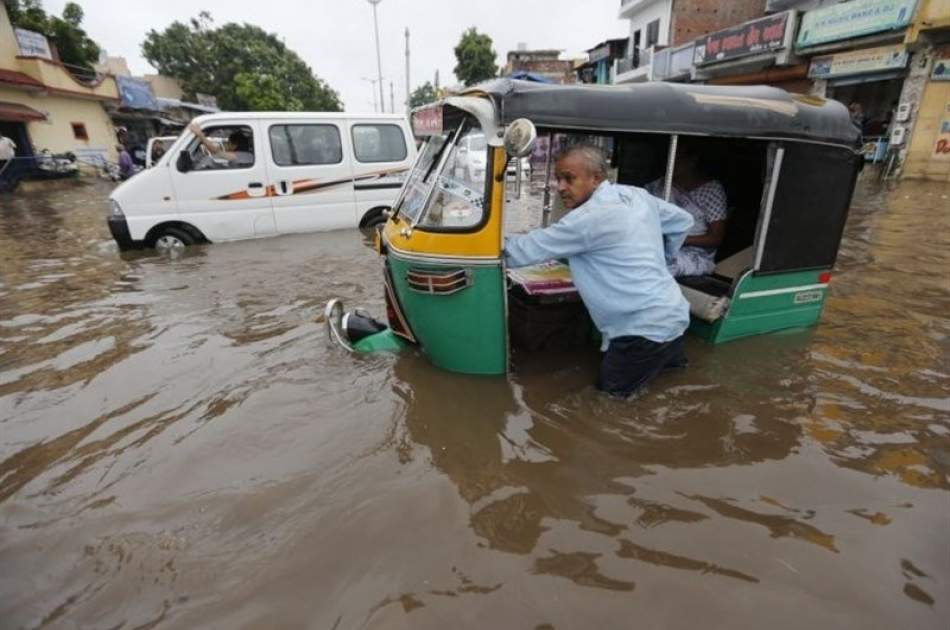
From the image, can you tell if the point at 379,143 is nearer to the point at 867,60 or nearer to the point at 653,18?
the point at 867,60

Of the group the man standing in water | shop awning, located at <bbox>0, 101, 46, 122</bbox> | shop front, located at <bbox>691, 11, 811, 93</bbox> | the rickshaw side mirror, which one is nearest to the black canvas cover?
the man standing in water

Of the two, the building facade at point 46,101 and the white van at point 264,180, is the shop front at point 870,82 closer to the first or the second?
the white van at point 264,180

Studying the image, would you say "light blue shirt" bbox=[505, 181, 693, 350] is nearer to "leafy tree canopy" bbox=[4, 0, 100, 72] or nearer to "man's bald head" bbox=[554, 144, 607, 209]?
"man's bald head" bbox=[554, 144, 607, 209]

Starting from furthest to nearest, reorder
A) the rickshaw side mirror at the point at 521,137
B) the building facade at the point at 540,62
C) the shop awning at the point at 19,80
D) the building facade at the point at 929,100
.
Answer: the building facade at the point at 540,62, the shop awning at the point at 19,80, the building facade at the point at 929,100, the rickshaw side mirror at the point at 521,137

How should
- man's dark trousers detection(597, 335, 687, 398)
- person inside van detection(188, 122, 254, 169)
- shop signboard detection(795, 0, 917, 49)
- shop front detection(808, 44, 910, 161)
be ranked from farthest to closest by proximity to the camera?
shop front detection(808, 44, 910, 161), shop signboard detection(795, 0, 917, 49), person inside van detection(188, 122, 254, 169), man's dark trousers detection(597, 335, 687, 398)

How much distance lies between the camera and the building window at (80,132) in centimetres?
2136

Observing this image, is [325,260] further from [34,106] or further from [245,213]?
[34,106]

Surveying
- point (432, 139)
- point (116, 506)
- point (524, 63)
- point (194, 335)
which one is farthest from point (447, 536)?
point (524, 63)

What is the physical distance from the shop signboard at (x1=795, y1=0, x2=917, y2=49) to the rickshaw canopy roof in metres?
14.0

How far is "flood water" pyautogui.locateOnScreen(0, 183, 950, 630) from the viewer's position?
2012 millimetres

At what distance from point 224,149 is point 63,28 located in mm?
23349

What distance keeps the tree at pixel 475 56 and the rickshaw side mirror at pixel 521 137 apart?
34.4 meters

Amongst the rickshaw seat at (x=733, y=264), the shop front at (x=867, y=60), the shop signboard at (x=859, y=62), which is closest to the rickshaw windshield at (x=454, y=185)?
the rickshaw seat at (x=733, y=264)

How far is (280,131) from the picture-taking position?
24.4 feet
